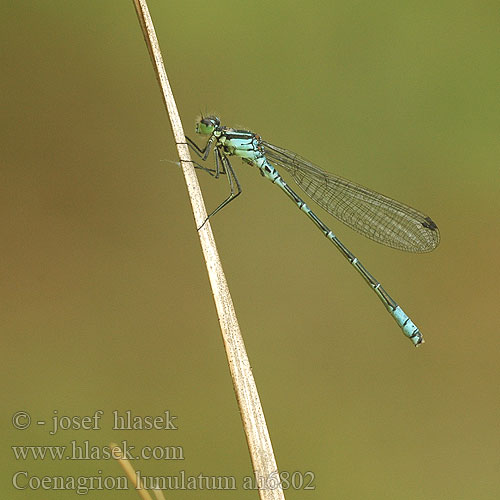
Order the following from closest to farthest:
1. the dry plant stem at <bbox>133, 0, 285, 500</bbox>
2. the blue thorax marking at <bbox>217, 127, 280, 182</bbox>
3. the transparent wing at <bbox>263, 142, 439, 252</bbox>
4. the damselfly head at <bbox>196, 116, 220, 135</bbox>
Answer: the dry plant stem at <bbox>133, 0, 285, 500</bbox>, the damselfly head at <bbox>196, 116, 220, 135</bbox>, the blue thorax marking at <bbox>217, 127, 280, 182</bbox>, the transparent wing at <bbox>263, 142, 439, 252</bbox>

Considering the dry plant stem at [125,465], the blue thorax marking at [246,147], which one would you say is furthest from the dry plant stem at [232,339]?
the blue thorax marking at [246,147]

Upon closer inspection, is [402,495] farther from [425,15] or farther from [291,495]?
[425,15]

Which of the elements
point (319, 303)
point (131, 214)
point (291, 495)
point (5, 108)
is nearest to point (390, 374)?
point (319, 303)

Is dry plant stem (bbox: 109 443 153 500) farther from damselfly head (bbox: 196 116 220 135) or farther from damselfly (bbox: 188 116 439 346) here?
damselfly (bbox: 188 116 439 346)

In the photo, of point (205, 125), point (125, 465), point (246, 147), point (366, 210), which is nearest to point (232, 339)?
point (125, 465)

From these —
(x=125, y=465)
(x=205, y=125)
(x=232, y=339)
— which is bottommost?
(x=125, y=465)

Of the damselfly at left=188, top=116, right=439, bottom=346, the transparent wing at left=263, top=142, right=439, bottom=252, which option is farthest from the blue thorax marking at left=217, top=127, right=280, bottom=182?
the transparent wing at left=263, top=142, right=439, bottom=252

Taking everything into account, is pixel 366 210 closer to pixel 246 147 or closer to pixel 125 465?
pixel 246 147
